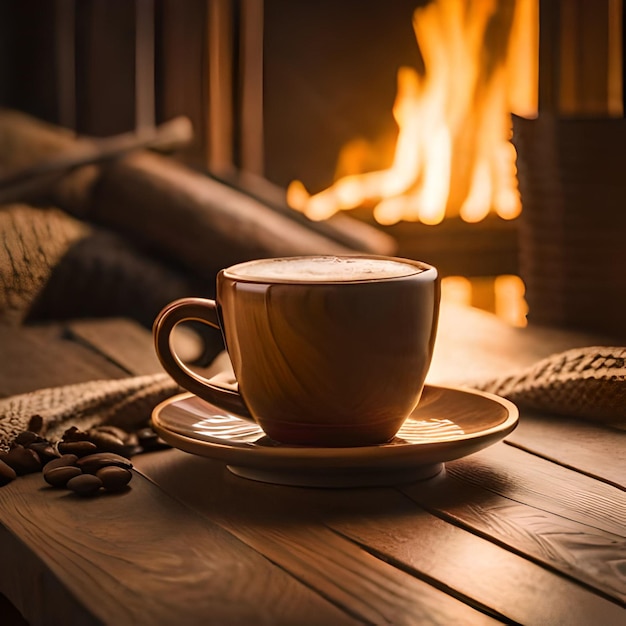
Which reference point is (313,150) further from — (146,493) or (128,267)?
(146,493)

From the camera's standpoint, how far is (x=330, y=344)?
65 cm

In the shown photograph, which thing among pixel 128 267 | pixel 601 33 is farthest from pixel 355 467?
pixel 601 33

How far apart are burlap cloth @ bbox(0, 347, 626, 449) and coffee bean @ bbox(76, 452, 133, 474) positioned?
128mm

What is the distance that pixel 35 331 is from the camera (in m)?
1.33

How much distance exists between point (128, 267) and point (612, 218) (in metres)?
0.78

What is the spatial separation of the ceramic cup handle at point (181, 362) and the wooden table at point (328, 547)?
5 cm

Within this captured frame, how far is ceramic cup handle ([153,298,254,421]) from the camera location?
736mm

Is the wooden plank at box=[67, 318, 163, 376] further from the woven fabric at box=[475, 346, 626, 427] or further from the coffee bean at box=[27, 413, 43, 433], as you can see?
the woven fabric at box=[475, 346, 626, 427]

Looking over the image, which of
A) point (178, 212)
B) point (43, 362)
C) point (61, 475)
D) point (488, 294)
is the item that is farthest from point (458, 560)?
point (488, 294)

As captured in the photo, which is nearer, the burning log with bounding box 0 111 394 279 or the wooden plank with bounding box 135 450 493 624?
the wooden plank with bounding box 135 450 493 624

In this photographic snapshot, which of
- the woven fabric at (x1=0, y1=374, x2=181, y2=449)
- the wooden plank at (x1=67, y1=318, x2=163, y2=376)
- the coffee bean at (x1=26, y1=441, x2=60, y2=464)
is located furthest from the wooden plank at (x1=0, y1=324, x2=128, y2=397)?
the coffee bean at (x1=26, y1=441, x2=60, y2=464)

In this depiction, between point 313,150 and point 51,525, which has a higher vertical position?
point 313,150

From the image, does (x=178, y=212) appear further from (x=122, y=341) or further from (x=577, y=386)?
(x=577, y=386)

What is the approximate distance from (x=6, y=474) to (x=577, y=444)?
0.45 meters
